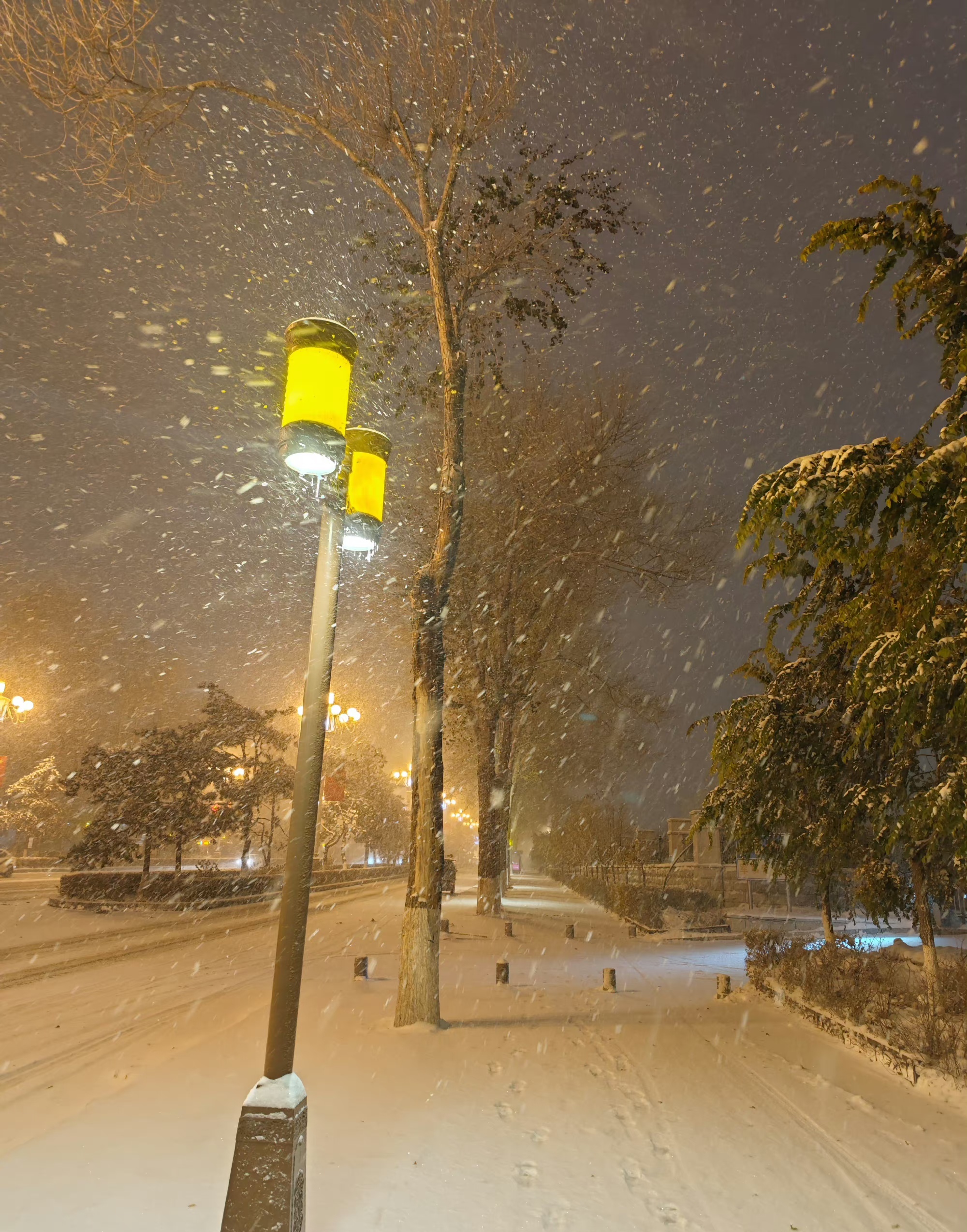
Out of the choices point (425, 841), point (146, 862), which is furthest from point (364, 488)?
point (146, 862)

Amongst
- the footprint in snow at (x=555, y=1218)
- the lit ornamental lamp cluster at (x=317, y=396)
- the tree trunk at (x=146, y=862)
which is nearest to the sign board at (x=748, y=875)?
the tree trunk at (x=146, y=862)

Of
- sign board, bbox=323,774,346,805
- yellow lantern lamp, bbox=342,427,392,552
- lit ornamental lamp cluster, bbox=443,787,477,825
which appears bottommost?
yellow lantern lamp, bbox=342,427,392,552

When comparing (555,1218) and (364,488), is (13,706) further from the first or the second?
(555,1218)

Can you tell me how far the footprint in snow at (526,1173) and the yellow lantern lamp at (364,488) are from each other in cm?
398

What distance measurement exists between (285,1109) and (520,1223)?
59.9 inches

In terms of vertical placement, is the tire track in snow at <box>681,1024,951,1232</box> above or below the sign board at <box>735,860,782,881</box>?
below

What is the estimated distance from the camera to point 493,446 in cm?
1908

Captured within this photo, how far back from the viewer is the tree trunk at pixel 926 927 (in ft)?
27.3

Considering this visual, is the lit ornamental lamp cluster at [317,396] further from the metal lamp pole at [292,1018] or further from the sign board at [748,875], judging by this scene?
the sign board at [748,875]

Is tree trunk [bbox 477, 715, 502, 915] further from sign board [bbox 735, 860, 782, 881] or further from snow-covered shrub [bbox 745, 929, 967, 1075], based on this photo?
sign board [bbox 735, 860, 782, 881]

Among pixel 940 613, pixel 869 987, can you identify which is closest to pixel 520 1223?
pixel 940 613

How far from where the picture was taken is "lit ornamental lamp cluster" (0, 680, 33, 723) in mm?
34750

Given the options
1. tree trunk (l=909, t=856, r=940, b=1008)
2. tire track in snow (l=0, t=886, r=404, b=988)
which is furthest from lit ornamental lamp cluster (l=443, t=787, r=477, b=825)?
tree trunk (l=909, t=856, r=940, b=1008)

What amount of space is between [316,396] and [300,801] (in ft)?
7.25
